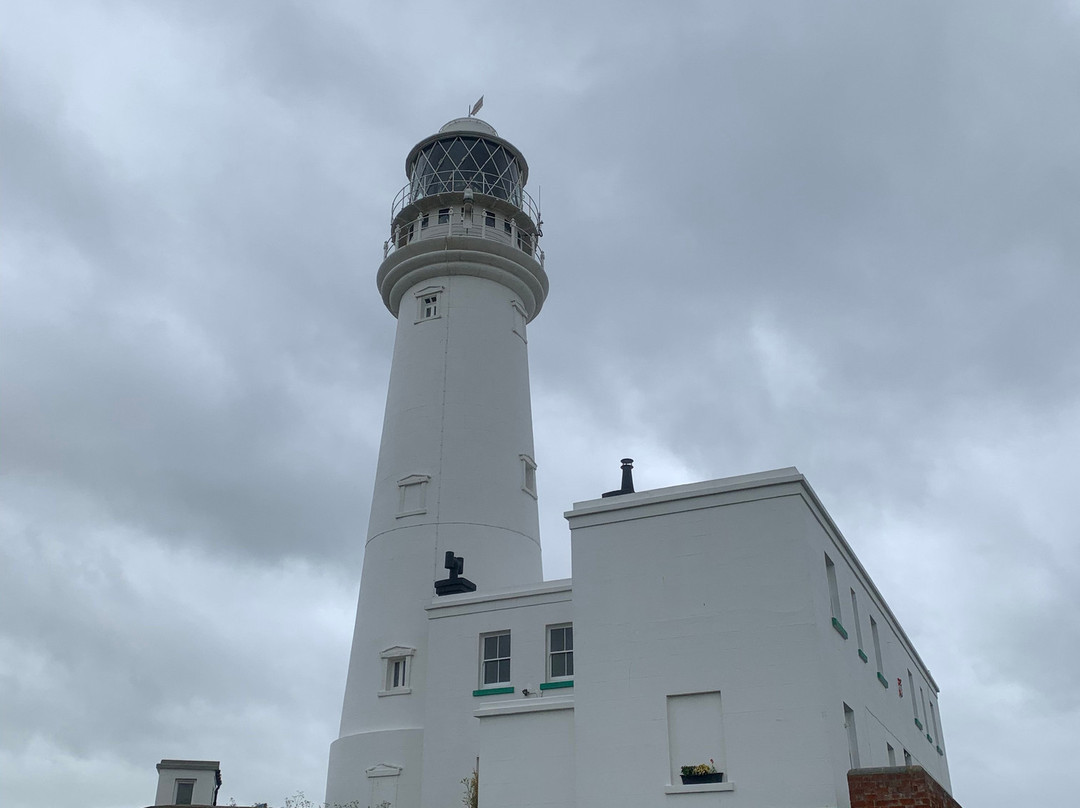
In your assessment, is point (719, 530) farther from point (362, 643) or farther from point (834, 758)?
point (362, 643)

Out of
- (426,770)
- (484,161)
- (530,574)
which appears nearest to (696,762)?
(426,770)

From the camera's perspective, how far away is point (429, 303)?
29.2 meters

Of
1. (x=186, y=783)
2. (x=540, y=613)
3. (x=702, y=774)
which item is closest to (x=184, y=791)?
(x=186, y=783)

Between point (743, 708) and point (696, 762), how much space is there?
3.72 feet

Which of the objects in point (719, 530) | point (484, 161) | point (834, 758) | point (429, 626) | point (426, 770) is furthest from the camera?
point (484, 161)

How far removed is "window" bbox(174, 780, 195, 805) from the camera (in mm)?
21250

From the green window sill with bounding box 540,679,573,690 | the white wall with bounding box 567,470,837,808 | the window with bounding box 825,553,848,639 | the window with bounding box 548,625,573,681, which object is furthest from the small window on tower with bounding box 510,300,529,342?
the window with bounding box 825,553,848,639

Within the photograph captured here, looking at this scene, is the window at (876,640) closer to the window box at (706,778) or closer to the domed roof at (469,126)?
the window box at (706,778)

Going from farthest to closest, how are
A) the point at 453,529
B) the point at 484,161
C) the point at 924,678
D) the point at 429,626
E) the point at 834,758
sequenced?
the point at 484,161
the point at 924,678
the point at 453,529
the point at 429,626
the point at 834,758

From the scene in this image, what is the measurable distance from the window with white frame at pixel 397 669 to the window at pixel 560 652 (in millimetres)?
3518

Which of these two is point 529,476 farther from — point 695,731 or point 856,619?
point 695,731

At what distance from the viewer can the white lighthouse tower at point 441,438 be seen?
936 inches

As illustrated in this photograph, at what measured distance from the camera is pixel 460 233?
29.4m

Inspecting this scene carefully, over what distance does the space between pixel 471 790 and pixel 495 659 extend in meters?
3.05
